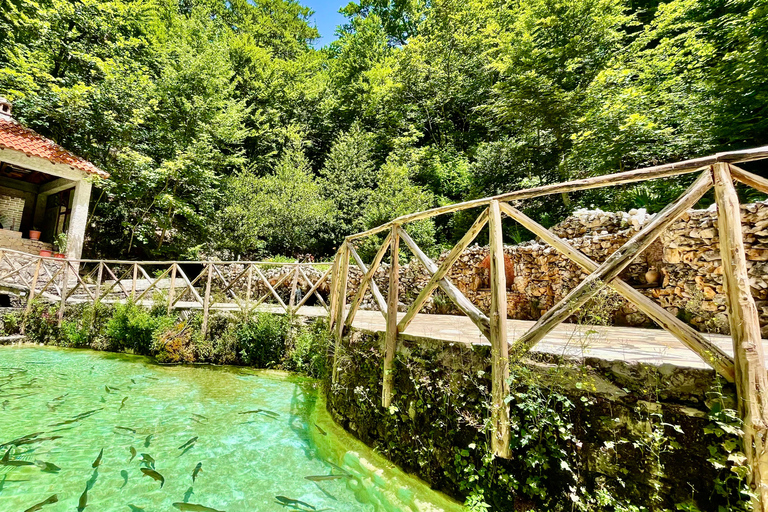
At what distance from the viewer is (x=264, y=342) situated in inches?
273

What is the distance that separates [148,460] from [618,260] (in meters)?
4.40

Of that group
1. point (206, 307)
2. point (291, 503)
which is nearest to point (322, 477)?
point (291, 503)

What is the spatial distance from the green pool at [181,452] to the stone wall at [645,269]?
8.50ft

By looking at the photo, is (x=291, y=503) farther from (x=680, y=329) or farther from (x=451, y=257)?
(x=680, y=329)

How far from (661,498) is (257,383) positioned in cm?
582

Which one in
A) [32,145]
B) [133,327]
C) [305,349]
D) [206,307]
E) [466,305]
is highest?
[32,145]

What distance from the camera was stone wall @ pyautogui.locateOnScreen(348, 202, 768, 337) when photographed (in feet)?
11.3

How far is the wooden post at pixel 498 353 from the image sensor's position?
194 cm

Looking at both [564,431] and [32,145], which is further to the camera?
[32,145]

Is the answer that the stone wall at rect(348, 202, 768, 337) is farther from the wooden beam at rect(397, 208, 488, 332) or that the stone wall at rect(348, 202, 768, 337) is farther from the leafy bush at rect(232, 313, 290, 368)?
the leafy bush at rect(232, 313, 290, 368)

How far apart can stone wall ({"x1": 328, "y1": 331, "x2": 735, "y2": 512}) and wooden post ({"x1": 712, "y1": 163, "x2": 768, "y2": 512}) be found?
0.09m

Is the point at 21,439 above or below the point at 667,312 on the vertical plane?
below

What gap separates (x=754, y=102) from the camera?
20.7 feet

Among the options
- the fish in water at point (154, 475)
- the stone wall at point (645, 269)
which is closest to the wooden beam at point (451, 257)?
the stone wall at point (645, 269)
